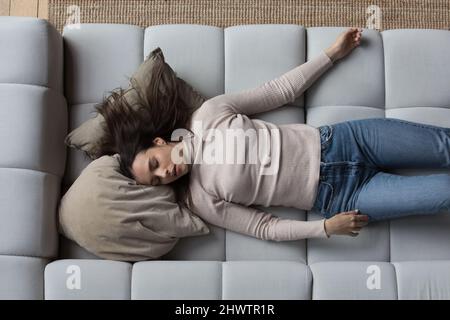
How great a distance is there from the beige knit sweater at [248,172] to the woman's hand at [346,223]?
2cm

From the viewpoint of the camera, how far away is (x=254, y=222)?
1.33 metres

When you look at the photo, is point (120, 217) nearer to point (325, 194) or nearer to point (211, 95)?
point (211, 95)

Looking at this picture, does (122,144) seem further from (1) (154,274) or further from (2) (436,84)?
(2) (436,84)

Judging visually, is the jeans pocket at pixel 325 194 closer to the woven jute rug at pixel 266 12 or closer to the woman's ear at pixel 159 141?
the woman's ear at pixel 159 141

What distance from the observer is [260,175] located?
1.33m

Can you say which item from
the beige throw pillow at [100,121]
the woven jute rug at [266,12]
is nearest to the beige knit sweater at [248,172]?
the beige throw pillow at [100,121]

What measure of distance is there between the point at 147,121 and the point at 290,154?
381mm

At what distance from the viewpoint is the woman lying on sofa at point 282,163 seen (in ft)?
4.29

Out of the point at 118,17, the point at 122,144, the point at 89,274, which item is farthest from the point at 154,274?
the point at 118,17

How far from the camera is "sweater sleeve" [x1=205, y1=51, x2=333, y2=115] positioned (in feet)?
4.52

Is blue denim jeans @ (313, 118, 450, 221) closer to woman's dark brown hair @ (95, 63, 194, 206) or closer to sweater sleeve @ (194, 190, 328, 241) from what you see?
sweater sleeve @ (194, 190, 328, 241)

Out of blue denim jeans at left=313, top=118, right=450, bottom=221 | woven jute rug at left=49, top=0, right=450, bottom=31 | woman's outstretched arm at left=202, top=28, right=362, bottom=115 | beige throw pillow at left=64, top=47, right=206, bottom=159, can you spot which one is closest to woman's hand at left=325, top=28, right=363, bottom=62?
woman's outstretched arm at left=202, top=28, right=362, bottom=115

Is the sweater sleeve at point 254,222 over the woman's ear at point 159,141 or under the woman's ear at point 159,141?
under

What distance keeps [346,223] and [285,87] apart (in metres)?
0.39
